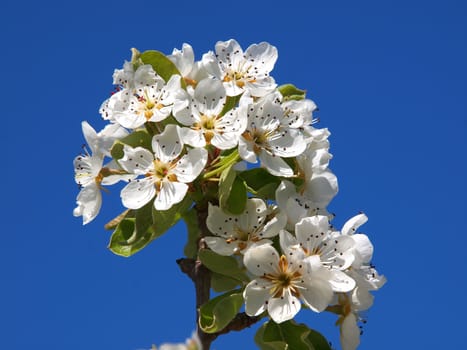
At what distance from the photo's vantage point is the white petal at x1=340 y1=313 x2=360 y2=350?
2.74 metres

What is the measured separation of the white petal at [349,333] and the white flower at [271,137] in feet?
1.88

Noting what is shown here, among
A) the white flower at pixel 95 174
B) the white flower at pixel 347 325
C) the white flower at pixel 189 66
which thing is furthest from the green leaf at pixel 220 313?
the white flower at pixel 189 66

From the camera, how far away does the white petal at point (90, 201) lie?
114 inches

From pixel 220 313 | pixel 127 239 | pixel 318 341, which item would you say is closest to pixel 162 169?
pixel 127 239

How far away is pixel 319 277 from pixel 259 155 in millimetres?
508

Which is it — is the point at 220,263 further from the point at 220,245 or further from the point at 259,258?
the point at 259,258

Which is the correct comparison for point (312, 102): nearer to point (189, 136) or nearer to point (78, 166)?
point (189, 136)

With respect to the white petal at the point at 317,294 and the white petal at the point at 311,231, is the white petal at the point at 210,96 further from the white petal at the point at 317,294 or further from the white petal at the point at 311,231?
the white petal at the point at 317,294

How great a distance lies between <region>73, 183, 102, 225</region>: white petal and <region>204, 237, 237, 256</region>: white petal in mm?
499

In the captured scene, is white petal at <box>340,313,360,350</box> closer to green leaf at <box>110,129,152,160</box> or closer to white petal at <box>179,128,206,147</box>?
white petal at <box>179,128,206,147</box>

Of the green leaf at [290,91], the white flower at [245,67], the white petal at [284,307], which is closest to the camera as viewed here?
the white petal at [284,307]

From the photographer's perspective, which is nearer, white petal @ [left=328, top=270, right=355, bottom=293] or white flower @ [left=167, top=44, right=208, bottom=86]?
white petal @ [left=328, top=270, right=355, bottom=293]

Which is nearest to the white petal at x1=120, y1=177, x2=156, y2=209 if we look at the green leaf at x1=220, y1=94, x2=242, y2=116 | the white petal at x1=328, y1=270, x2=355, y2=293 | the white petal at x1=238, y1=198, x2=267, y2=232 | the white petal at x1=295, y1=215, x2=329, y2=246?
the white petal at x1=238, y1=198, x2=267, y2=232

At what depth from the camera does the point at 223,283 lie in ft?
9.59
